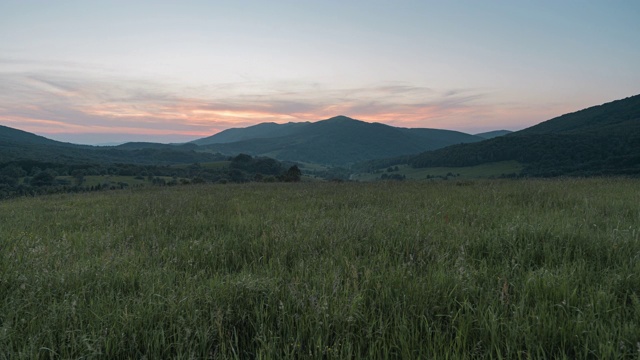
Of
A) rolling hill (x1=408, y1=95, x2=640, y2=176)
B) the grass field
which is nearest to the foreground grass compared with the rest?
the grass field

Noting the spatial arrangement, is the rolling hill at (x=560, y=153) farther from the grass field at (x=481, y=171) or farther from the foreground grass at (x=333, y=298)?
the foreground grass at (x=333, y=298)

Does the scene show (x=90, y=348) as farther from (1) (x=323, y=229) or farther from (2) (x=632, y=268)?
(2) (x=632, y=268)

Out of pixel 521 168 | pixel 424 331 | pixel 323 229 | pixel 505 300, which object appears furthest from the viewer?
pixel 521 168

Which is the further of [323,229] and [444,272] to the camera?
[323,229]

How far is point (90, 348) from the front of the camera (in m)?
1.93

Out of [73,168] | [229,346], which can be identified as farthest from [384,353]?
[73,168]

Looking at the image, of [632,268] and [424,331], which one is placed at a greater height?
[632,268]

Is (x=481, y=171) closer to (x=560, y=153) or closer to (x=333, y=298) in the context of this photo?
(x=560, y=153)

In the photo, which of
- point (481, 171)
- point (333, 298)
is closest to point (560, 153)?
point (481, 171)

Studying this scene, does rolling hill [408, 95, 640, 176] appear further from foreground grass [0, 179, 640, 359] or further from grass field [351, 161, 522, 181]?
foreground grass [0, 179, 640, 359]

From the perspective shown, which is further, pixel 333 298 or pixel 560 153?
pixel 560 153

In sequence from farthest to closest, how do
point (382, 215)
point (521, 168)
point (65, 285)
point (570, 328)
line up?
point (521, 168), point (382, 215), point (65, 285), point (570, 328)

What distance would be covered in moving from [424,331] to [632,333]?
136cm

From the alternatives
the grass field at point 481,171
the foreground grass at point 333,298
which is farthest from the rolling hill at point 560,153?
the foreground grass at point 333,298
